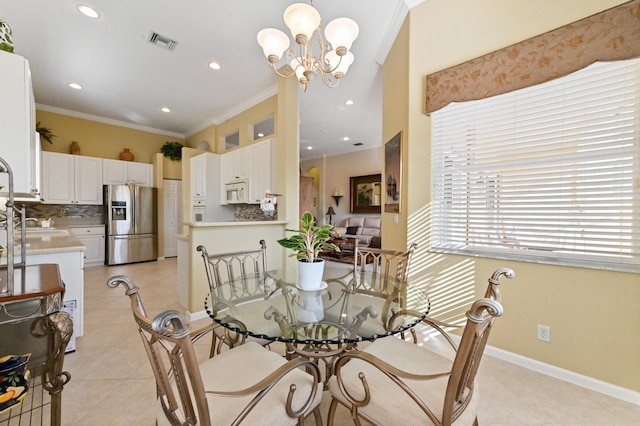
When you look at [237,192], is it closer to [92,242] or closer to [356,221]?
[92,242]

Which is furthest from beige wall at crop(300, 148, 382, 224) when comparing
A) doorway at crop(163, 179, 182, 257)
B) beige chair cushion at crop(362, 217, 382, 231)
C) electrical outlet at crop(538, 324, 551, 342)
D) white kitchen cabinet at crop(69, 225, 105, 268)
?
electrical outlet at crop(538, 324, 551, 342)

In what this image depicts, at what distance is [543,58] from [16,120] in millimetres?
3609

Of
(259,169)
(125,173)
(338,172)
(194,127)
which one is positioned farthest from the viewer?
(338,172)

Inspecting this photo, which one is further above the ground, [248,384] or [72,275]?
[72,275]

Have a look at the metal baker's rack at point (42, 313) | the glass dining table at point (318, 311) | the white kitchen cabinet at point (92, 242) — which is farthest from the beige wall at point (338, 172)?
the metal baker's rack at point (42, 313)

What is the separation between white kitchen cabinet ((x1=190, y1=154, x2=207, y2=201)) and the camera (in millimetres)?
5000

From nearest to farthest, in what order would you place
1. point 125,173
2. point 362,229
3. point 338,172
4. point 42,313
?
point 42,313 < point 125,173 < point 362,229 < point 338,172

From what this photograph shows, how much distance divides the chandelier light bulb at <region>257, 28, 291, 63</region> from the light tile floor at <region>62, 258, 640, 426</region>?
2250 mm

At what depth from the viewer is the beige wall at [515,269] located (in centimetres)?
172

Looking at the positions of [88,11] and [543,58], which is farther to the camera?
[88,11]

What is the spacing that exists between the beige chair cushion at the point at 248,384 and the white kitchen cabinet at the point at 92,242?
5.71 m

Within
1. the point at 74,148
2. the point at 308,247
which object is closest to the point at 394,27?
the point at 308,247

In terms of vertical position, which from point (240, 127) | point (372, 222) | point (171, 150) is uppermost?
point (240, 127)

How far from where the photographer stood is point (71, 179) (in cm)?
515
